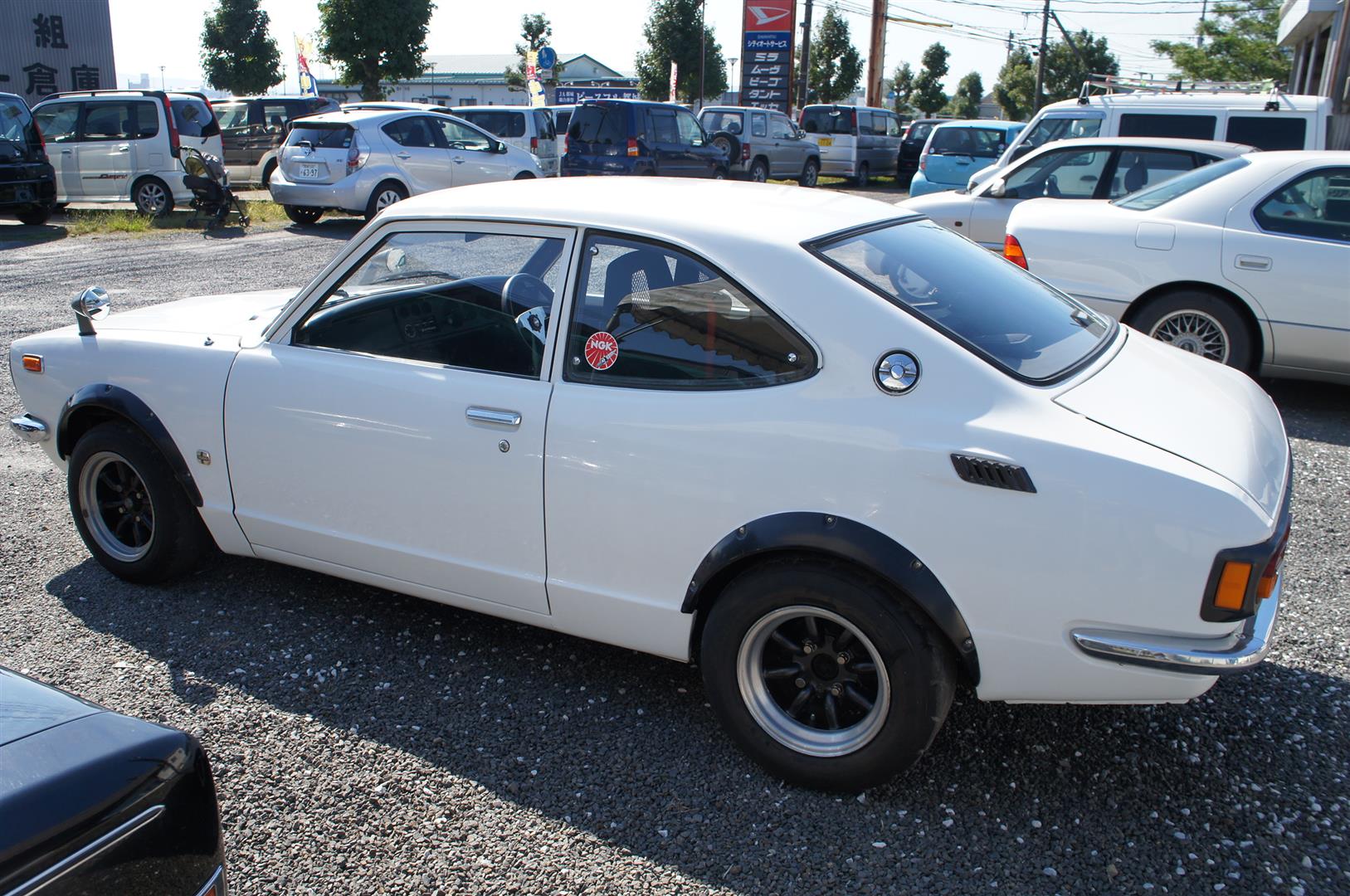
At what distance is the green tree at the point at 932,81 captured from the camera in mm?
62188

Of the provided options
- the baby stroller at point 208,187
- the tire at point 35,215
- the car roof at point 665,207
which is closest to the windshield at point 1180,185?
the car roof at point 665,207

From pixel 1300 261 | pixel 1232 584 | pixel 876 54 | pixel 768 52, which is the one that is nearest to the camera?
pixel 1232 584

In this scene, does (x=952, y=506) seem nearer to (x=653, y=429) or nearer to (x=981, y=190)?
(x=653, y=429)

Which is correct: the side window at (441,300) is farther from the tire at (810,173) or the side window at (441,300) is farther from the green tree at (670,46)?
the green tree at (670,46)

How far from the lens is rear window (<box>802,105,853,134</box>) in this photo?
1006 inches

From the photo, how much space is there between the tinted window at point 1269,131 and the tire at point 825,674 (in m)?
10.2

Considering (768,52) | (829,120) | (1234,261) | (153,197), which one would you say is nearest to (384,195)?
(153,197)

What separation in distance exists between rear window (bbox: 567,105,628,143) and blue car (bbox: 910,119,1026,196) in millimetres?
5246

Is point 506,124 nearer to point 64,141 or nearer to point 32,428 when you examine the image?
point 64,141

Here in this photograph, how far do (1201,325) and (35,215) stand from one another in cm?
1570

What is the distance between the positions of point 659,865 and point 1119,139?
8310 mm

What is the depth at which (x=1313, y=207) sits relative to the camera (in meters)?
6.16

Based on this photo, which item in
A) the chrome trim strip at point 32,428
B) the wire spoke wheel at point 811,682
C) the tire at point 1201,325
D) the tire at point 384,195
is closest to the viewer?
the wire spoke wheel at point 811,682

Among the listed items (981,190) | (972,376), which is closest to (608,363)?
(972,376)
